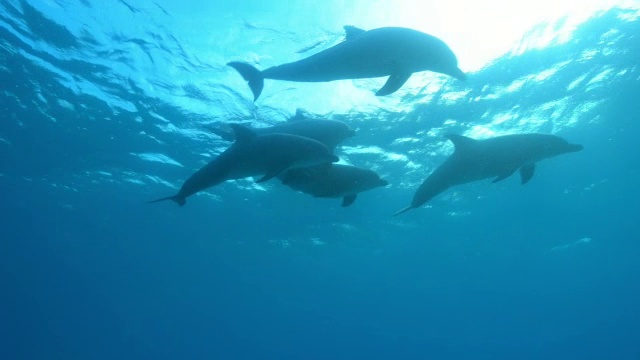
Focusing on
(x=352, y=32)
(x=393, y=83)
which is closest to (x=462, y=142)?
(x=393, y=83)

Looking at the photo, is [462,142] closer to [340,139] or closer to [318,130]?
[340,139]

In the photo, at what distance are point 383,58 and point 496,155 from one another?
235 centimetres

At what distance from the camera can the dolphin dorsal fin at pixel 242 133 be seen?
5.12 metres

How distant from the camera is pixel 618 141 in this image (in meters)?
22.1

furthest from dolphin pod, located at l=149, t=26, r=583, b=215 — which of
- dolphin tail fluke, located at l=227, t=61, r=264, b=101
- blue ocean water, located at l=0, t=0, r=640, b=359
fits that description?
blue ocean water, located at l=0, t=0, r=640, b=359

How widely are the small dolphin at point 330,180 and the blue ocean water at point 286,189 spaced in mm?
6492

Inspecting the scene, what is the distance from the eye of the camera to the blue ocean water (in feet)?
44.3

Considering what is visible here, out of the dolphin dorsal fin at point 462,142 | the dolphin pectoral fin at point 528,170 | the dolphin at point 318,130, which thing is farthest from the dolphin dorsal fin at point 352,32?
the dolphin pectoral fin at point 528,170

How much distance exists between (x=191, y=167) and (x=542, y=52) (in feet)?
53.9

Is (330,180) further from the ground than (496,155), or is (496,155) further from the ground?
(496,155)

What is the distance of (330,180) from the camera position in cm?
599

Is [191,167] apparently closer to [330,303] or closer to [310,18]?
[310,18]

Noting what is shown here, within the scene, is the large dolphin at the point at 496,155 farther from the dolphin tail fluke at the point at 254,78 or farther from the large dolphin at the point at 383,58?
the dolphin tail fluke at the point at 254,78

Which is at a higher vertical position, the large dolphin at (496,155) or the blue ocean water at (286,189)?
the blue ocean water at (286,189)
